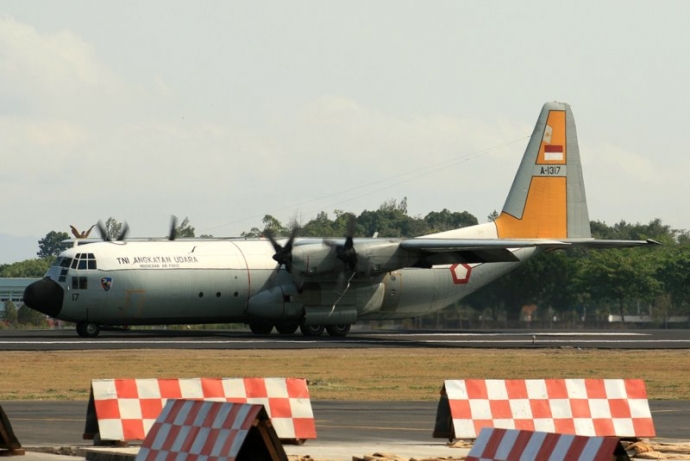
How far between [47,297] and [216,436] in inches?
1518

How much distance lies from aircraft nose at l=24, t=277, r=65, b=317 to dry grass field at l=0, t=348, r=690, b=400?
24.2 feet

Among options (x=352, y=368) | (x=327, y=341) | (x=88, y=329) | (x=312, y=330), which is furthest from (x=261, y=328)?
(x=352, y=368)

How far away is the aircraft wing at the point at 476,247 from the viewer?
49.6 m

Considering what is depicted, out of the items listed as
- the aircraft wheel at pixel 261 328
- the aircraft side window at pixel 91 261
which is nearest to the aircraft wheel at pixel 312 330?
the aircraft wheel at pixel 261 328

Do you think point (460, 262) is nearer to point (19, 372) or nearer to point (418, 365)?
point (418, 365)

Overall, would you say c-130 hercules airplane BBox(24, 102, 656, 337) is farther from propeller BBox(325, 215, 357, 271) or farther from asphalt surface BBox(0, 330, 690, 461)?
asphalt surface BBox(0, 330, 690, 461)

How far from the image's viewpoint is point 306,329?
52.3m

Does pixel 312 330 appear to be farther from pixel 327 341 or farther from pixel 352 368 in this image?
pixel 352 368

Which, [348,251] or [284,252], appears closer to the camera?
[284,252]

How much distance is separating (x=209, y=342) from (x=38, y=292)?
23.2 ft

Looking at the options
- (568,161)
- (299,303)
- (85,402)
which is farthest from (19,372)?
(568,161)

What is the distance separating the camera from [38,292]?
47938mm

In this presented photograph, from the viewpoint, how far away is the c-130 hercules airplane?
158 feet

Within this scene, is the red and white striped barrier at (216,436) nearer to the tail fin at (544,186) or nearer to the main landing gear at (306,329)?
the main landing gear at (306,329)
